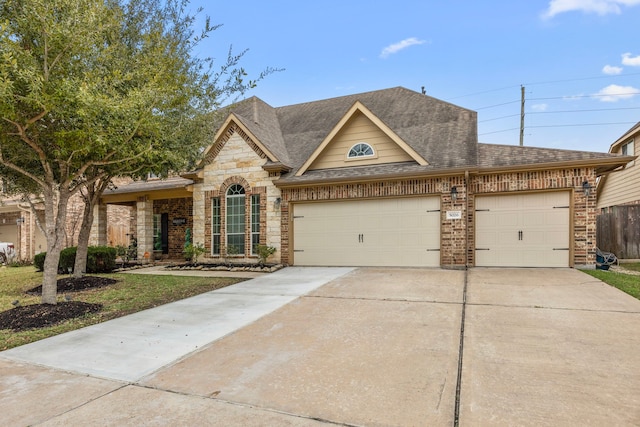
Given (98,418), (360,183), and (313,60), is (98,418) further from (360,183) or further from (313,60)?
(313,60)

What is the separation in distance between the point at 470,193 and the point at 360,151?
368 centimetres

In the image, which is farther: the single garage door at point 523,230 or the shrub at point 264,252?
the shrub at point 264,252

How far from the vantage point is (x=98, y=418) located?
2.76 meters

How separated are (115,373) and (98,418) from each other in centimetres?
95

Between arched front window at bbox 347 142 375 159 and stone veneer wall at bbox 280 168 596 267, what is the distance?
3.99 feet

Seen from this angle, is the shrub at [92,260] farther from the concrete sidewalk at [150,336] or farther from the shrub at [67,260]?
the concrete sidewalk at [150,336]

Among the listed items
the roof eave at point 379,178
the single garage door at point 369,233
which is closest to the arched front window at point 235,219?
the roof eave at point 379,178

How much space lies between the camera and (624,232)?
12.7 meters

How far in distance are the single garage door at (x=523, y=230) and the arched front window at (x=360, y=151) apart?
362 centimetres

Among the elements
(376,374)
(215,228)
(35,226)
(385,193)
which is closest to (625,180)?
(385,193)

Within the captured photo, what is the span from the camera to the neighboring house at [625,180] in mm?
15093

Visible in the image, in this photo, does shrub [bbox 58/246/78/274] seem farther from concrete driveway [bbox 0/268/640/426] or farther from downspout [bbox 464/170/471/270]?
downspout [bbox 464/170/471/270]

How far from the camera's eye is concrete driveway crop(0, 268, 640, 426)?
9.00ft

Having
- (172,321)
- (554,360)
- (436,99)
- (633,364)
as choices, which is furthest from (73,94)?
(436,99)
